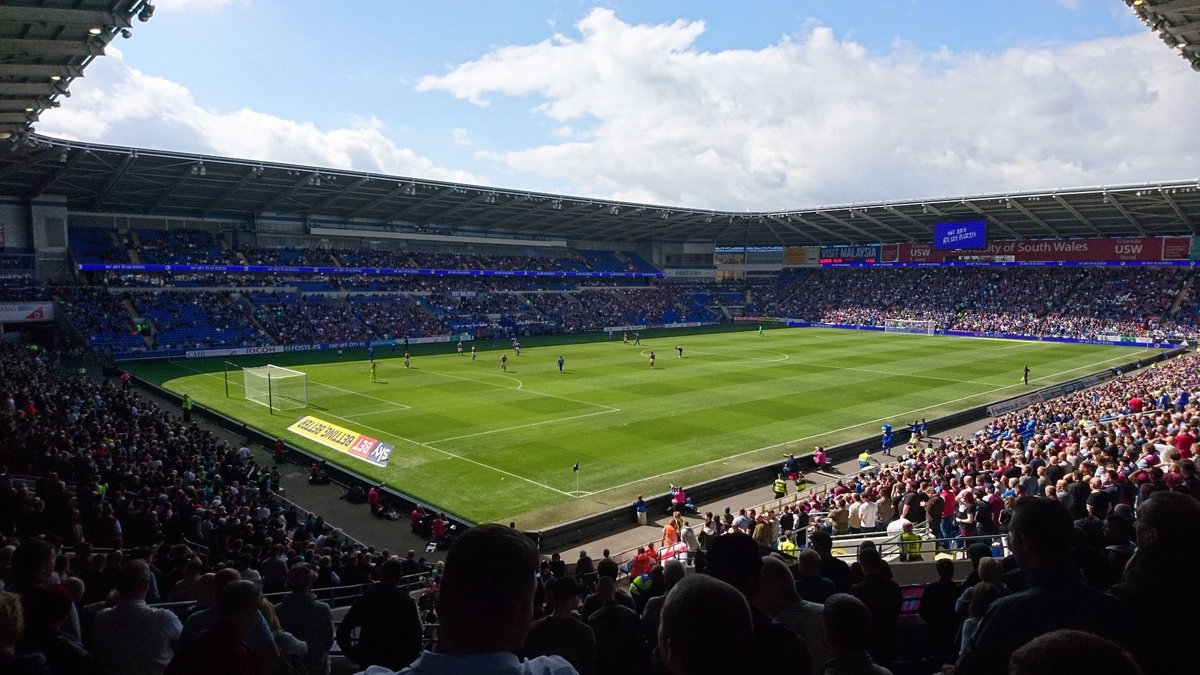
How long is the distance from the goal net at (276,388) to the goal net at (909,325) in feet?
199

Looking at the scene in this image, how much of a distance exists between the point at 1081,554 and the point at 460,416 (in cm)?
2874

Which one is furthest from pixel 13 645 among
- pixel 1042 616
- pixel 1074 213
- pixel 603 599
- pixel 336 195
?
pixel 1074 213

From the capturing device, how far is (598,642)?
15.5ft

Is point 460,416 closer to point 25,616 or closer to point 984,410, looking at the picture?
point 984,410

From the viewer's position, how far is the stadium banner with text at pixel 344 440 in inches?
984

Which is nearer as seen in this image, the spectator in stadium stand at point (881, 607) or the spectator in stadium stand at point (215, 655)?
the spectator in stadium stand at point (215, 655)

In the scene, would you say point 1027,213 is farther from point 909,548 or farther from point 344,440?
point 909,548

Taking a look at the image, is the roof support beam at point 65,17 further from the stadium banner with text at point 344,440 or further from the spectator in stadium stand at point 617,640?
the spectator in stadium stand at point 617,640

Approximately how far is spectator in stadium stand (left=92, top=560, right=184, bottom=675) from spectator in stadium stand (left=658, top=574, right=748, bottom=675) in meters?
3.73

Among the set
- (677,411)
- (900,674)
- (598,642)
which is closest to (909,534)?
(900,674)

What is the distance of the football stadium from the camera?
12.1 feet

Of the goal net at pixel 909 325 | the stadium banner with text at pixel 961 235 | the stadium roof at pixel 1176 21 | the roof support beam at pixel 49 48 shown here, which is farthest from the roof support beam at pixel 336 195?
the stadium banner with text at pixel 961 235

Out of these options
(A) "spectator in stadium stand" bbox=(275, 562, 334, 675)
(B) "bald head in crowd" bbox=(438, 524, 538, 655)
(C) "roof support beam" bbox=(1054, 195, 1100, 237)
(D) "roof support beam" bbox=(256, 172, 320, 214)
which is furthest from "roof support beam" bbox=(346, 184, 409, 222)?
(B) "bald head in crowd" bbox=(438, 524, 538, 655)

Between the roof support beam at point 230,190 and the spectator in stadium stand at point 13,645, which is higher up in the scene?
the roof support beam at point 230,190
